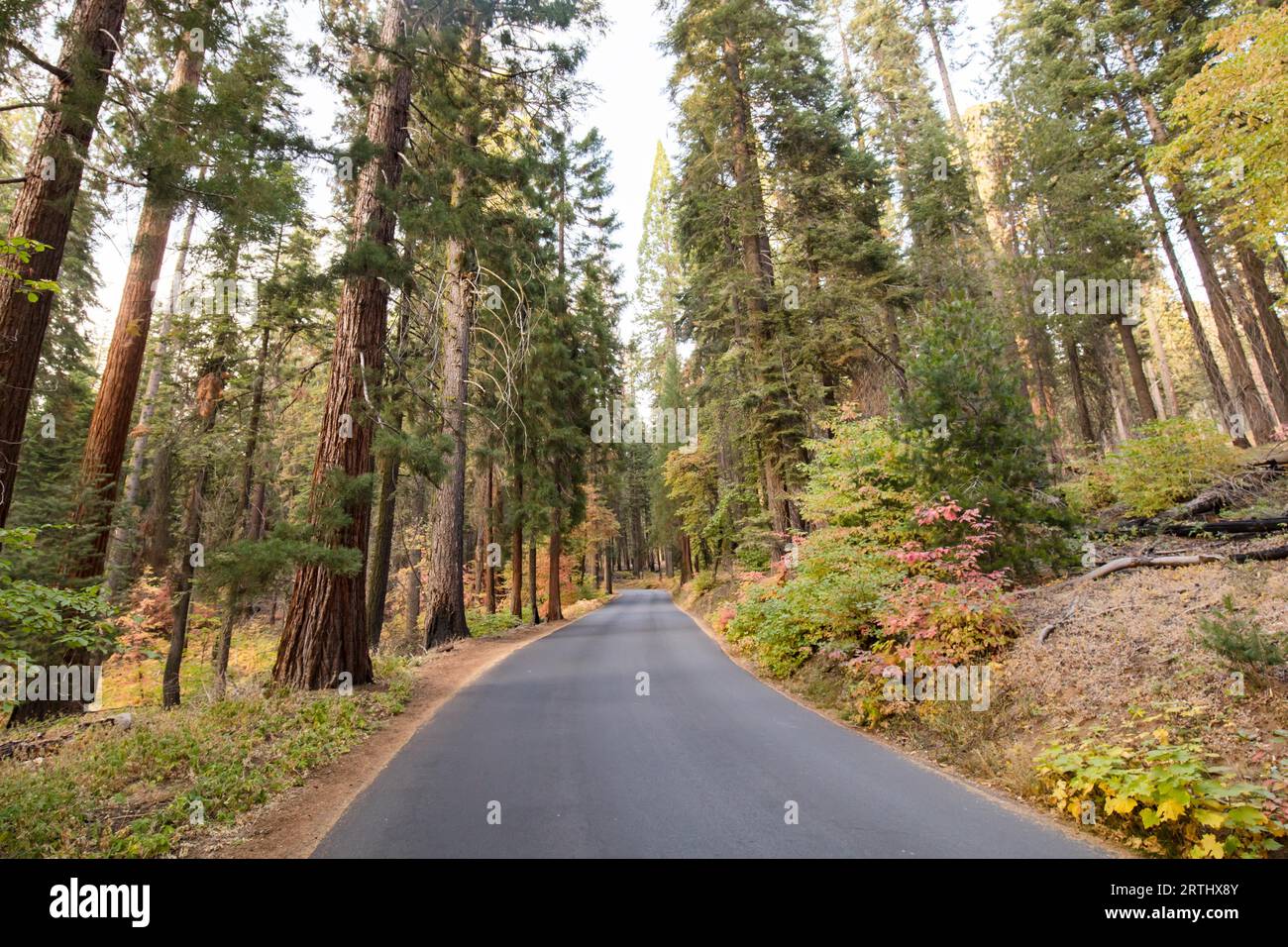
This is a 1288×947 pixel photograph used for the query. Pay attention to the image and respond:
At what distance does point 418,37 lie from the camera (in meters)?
8.77

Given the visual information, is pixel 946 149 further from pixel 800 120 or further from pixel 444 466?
pixel 444 466

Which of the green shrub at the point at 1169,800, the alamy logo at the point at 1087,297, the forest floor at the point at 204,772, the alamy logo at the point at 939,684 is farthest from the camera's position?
the alamy logo at the point at 1087,297

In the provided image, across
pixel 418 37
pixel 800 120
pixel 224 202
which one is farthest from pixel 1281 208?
pixel 224 202

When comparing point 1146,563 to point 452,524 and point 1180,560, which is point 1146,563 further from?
point 452,524

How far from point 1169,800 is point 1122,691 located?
174 cm

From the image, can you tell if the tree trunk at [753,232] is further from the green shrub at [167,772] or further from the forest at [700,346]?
the green shrub at [167,772]

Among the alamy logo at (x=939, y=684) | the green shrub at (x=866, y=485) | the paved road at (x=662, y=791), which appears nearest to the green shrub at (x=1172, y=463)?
the green shrub at (x=866, y=485)

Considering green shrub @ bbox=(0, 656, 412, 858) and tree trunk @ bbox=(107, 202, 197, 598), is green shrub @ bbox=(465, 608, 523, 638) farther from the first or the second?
green shrub @ bbox=(0, 656, 412, 858)

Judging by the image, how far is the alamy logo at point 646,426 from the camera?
77.8ft

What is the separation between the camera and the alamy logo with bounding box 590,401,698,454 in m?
23.7

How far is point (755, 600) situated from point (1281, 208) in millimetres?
10701
